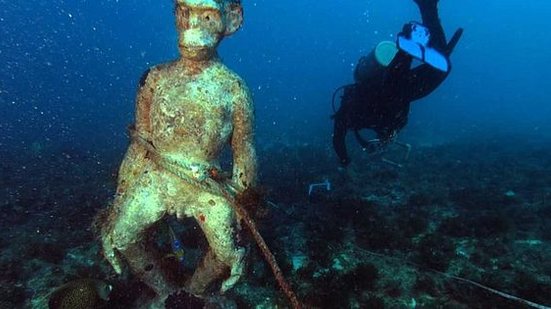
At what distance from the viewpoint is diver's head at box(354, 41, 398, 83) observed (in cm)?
792

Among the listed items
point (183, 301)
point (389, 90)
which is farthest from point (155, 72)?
point (389, 90)

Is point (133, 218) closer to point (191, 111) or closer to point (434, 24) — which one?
point (191, 111)

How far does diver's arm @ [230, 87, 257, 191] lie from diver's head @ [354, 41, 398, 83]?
491 centimetres

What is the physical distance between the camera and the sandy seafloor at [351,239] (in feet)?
16.2

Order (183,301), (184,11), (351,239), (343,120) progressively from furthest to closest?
(343,120) → (351,239) → (183,301) → (184,11)

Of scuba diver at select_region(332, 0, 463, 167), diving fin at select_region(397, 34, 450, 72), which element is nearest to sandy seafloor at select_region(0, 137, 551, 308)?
scuba diver at select_region(332, 0, 463, 167)

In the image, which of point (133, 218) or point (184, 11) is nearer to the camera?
point (184, 11)

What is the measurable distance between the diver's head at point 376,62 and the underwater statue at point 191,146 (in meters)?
5.06

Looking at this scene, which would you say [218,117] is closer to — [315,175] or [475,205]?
[475,205]

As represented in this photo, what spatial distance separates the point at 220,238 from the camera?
3.36 m

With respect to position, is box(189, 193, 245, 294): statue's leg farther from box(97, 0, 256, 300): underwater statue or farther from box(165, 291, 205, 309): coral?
box(165, 291, 205, 309): coral

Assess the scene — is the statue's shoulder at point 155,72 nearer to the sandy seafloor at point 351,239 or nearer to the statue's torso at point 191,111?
the statue's torso at point 191,111

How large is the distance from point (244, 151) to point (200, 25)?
1.15m

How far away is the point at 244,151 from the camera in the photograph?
141 inches
